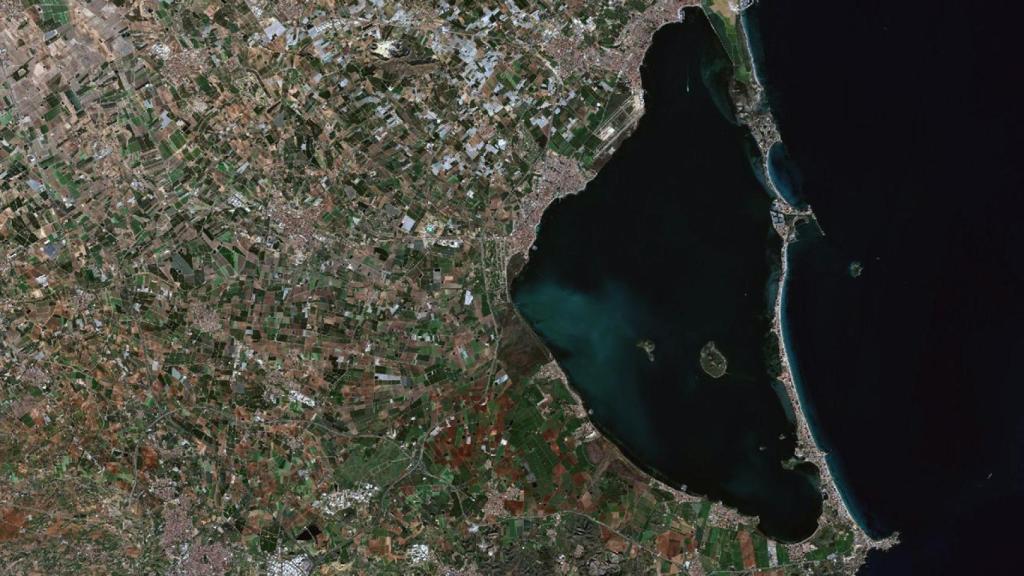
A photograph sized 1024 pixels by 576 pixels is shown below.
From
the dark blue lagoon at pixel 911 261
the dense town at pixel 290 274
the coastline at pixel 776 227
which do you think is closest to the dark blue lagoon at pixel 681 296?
the coastline at pixel 776 227

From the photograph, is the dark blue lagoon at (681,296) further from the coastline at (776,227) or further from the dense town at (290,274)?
the dense town at (290,274)

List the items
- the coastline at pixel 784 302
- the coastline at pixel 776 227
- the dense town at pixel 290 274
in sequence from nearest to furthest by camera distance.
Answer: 1. the dense town at pixel 290 274
2. the coastline at pixel 776 227
3. the coastline at pixel 784 302

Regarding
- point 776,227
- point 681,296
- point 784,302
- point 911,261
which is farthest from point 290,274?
point 911,261

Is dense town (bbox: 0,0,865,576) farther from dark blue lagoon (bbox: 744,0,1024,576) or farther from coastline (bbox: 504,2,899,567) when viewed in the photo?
dark blue lagoon (bbox: 744,0,1024,576)

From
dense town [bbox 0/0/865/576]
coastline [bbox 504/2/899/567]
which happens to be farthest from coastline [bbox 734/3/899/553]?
dense town [bbox 0/0/865/576]

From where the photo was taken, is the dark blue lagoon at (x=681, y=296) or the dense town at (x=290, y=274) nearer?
the dense town at (x=290, y=274)

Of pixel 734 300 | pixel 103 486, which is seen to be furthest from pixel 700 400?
pixel 103 486
